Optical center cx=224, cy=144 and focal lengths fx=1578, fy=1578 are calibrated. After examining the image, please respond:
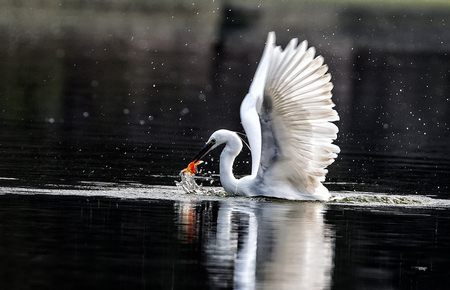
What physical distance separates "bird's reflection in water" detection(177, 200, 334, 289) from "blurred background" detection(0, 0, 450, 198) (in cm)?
239

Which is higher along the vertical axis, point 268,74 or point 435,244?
point 268,74

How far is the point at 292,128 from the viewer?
17.4 metres

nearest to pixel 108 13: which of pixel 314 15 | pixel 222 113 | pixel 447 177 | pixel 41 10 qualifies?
pixel 41 10

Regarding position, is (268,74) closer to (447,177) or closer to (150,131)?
(447,177)

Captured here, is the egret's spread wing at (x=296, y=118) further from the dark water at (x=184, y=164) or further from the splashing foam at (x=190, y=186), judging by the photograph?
the splashing foam at (x=190, y=186)

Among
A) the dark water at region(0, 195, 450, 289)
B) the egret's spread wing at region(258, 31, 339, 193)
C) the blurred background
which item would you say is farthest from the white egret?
the blurred background

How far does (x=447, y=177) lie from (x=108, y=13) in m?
39.9

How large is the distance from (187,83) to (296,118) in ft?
76.7

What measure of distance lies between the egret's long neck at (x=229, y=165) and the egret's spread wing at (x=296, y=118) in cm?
37

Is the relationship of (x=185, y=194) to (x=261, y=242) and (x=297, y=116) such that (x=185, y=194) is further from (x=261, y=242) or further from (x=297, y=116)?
(x=261, y=242)

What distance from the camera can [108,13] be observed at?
59.8 m

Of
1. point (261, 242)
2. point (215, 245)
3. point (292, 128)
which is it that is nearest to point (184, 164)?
point (292, 128)

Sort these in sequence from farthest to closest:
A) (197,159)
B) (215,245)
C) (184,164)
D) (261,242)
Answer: (184,164)
(197,159)
(261,242)
(215,245)

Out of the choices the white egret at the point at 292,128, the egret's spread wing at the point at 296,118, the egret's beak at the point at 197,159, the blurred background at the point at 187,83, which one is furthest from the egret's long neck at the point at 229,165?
the blurred background at the point at 187,83
